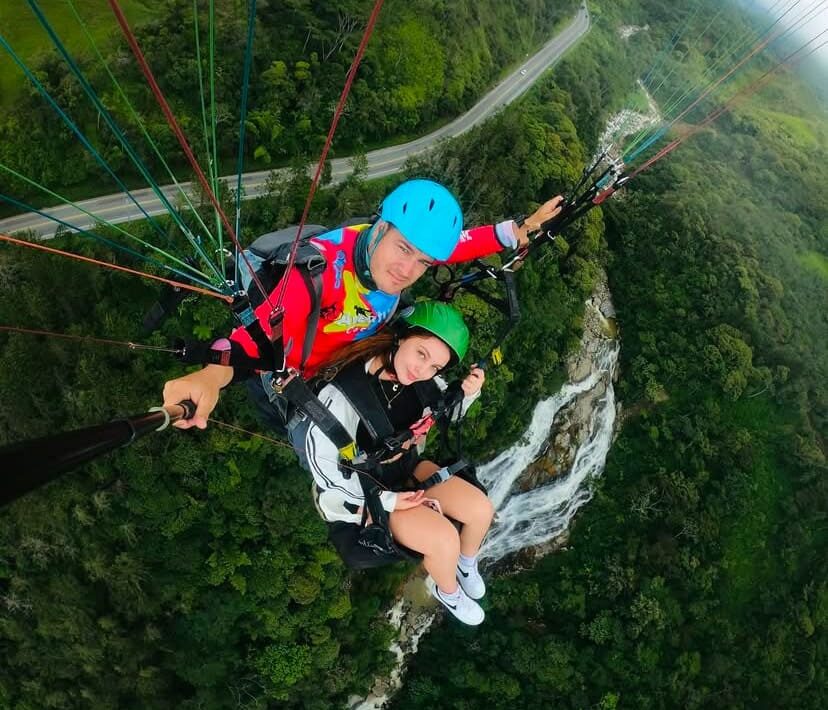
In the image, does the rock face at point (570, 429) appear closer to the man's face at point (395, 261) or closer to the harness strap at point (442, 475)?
the harness strap at point (442, 475)

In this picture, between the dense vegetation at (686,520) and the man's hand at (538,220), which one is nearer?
the man's hand at (538,220)

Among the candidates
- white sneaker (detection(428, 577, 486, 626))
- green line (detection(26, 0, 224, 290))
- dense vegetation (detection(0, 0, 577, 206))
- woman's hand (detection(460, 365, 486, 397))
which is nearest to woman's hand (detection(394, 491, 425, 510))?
woman's hand (detection(460, 365, 486, 397))

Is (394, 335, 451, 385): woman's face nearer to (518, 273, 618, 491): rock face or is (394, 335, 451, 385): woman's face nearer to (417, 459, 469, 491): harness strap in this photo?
(417, 459, 469, 491): harness strap

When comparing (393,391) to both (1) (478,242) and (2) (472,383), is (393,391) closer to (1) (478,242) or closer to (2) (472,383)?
(2) (472,383)

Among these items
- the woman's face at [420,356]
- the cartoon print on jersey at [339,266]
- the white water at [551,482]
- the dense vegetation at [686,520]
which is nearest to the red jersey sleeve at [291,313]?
the cartoon print on jersey at [339,266]

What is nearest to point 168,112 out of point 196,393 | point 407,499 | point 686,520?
point 196,393
